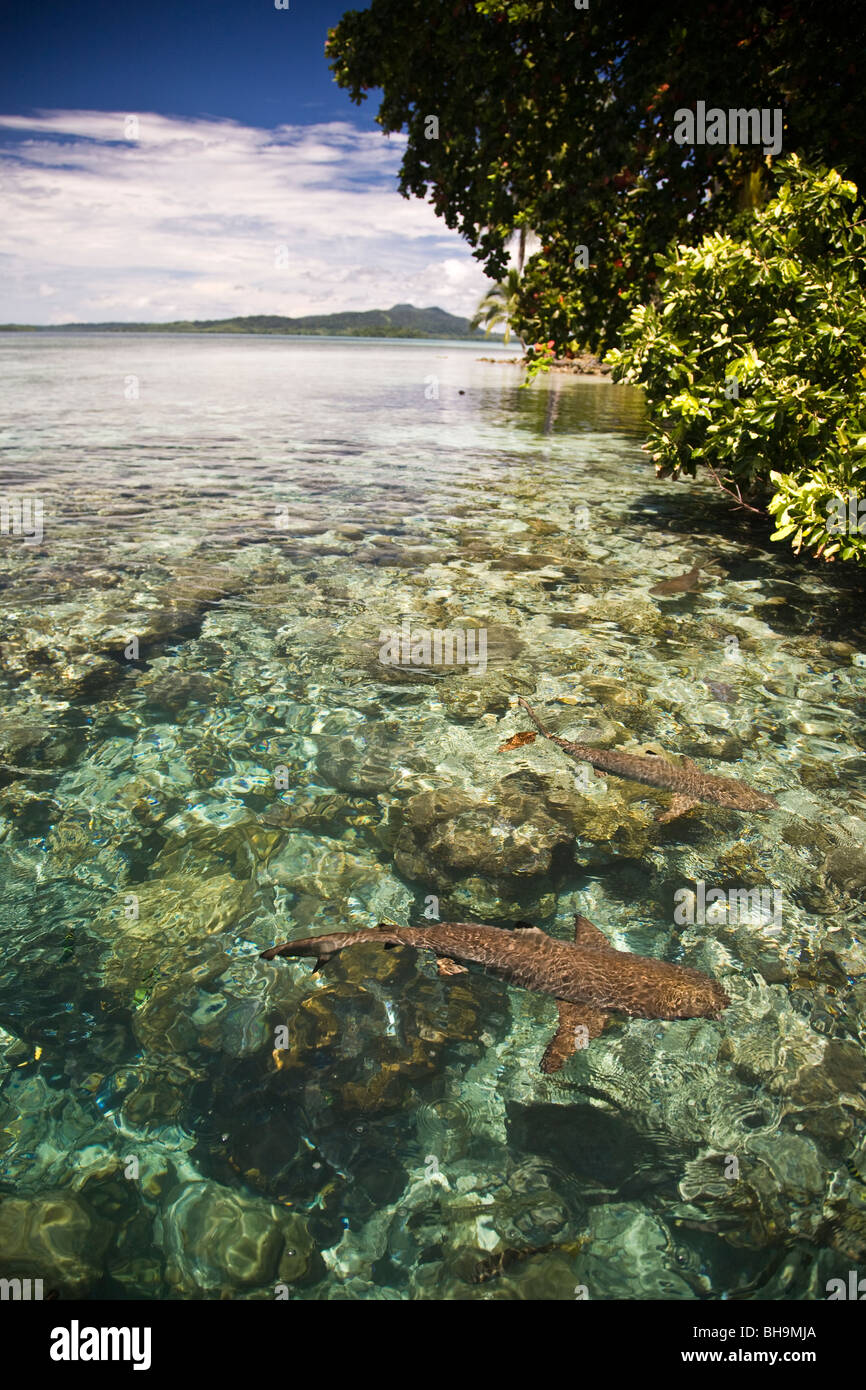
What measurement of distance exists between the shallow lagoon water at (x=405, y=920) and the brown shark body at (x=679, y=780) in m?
0.13

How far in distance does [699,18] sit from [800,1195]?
15.5 metres

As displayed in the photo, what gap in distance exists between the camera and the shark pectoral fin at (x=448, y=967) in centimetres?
414

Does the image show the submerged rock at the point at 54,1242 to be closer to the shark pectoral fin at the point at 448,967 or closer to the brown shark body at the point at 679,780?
the shark pectoral fin at the point at 448,967

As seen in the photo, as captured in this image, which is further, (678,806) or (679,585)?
(679,585)

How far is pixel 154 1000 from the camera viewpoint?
3887 millimetres

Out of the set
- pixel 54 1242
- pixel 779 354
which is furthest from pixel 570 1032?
pixel 779 354

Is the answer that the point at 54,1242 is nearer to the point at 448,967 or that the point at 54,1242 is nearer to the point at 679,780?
the point at 448,967

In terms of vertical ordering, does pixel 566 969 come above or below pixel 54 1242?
above

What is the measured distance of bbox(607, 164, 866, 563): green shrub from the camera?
26.5ft

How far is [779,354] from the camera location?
9.30 metres

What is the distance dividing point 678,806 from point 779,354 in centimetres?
713

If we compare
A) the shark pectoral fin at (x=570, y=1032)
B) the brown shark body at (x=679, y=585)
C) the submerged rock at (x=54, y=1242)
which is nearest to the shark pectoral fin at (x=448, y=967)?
the shark pectoral fin at (x=570, y=1032)
